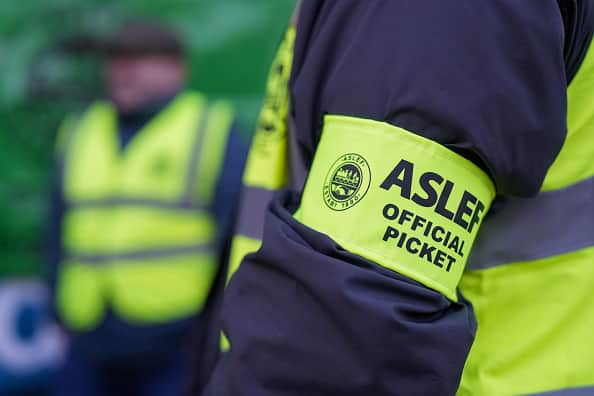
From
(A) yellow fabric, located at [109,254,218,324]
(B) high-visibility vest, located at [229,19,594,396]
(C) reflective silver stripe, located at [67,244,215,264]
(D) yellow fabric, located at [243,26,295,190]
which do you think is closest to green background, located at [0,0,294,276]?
(C) reflective silver stripe, located at [67,244,215,264]

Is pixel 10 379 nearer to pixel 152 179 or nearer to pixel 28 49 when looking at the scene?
pixel 152 179

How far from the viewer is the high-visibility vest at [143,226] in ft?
8.37

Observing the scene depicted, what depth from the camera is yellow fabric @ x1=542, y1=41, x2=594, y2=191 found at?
2.78 ft

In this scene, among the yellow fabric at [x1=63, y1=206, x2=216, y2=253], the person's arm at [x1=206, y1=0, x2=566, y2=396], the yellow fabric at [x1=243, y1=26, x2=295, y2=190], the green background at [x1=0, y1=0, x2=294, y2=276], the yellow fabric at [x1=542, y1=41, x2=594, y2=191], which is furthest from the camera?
A: the green background at [x1=0, y1=0, x2=294, y2=276]

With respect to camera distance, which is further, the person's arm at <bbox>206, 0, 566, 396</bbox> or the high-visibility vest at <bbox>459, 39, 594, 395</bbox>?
the high-visibility vest at <bbox>459, 39, 594, 395</bbox>

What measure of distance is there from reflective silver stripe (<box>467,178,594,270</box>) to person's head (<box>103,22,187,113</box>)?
6.94 feet

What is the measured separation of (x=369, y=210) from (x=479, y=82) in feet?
0.55

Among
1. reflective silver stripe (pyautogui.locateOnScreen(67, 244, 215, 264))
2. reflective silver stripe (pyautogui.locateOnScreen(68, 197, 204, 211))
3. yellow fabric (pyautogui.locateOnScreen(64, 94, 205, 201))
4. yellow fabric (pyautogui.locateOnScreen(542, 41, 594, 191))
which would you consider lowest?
reflective silver stripe (pyautogui.locateOnScreen(67, 244, 215, 264))

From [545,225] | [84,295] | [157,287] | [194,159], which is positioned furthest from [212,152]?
[545,225]

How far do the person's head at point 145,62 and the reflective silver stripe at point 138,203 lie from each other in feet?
1.38

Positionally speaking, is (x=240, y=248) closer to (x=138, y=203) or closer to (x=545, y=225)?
(x=545, y=225)

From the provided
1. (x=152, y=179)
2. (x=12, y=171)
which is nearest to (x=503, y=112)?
(x=152, y=179)

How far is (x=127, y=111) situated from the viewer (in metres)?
2.79

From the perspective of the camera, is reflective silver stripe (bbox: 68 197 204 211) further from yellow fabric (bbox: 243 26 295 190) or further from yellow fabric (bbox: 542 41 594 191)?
yellow fabric (bbox: 542 41 594 191)
